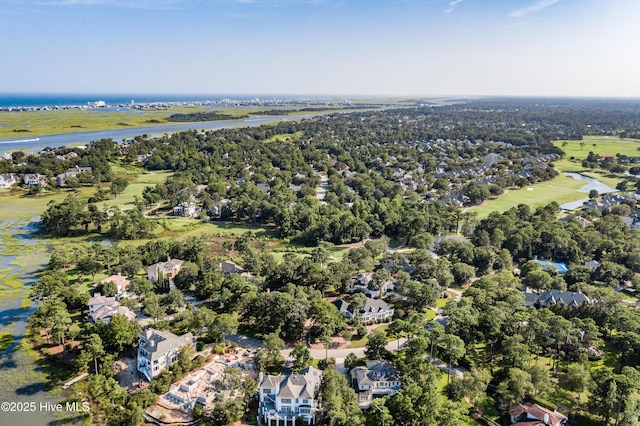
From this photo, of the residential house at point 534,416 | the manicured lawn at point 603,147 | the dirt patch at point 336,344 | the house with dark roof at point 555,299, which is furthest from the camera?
the manicured lawn at point 603,147

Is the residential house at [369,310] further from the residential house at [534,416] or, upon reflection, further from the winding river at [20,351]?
the winding river at [20,351]

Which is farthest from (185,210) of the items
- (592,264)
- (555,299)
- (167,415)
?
(592,264)

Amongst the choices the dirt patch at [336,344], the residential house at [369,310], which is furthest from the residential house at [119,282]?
the residential house at [369,310]

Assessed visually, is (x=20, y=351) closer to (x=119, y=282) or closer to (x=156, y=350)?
(x=119, y=282)

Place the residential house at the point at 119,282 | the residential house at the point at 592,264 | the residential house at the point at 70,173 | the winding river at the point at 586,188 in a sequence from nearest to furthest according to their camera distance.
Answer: the residential house at the point at 119,282 → the residential house at the point at 592,264 → the winding river at the point at 586,188 → the residential house at the point at 70,173

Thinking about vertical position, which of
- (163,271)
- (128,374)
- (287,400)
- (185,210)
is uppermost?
(185,210)

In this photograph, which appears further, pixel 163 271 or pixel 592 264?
pixel 592 264
